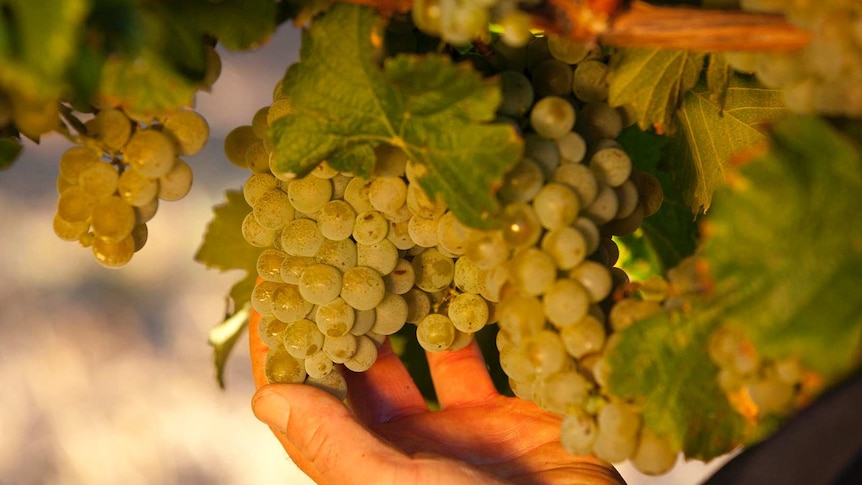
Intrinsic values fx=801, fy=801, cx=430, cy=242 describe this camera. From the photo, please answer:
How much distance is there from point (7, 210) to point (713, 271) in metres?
1.03

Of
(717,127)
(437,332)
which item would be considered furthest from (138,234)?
(717,127)

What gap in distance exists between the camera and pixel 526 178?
0.48m

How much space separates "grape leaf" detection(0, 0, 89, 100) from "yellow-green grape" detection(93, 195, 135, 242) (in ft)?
0.66

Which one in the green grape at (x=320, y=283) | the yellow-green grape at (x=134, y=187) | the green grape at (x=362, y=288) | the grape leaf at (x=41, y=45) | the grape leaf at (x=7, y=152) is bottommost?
the green grape at (x=362, y=288)

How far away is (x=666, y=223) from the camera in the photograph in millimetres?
817

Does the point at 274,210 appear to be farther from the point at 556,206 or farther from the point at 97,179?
the point at 556,206

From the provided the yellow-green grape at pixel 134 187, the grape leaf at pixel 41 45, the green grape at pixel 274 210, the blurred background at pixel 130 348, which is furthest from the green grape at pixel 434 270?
the blurred background at pixel 130 348

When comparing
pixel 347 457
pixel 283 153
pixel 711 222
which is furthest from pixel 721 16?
pixel 347 457

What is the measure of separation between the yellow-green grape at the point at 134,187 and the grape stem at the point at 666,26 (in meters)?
0.20

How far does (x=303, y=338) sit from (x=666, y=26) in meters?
0.36

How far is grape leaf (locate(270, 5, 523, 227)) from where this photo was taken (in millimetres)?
446

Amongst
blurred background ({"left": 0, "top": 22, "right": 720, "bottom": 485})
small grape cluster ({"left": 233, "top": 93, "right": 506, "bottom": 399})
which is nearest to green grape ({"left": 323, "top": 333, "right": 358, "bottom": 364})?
small grape cluster ({"left": 233, "top": 93, "right": 506, "bottom": 399})

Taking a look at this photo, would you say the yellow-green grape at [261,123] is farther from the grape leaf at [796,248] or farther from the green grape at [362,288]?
the grape leaf at [796,248]

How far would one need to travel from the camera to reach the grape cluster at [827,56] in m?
0.39
